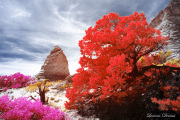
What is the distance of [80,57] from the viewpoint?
514cm

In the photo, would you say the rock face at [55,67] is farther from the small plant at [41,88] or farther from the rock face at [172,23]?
the rock face at [172,23]

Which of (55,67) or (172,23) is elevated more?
(172,23)

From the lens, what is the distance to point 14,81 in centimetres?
1306

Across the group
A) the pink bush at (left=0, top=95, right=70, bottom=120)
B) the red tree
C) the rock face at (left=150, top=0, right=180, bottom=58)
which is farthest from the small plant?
the rock face at (left=150, top=0, right=180, bottom=58)

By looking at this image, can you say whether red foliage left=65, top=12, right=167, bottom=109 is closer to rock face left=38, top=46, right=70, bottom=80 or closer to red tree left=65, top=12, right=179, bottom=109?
red tree left=65, top=12, right=179, bottom=109

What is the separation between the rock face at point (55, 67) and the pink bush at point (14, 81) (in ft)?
9.34

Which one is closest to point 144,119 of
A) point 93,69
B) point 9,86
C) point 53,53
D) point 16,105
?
point 93,69

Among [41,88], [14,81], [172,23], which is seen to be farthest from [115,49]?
[172,23]

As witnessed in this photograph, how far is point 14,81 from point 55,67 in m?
5.90

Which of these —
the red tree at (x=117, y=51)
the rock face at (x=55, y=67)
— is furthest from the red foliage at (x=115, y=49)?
the rock face at (x=55, y=67)

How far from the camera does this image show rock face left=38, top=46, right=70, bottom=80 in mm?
16688

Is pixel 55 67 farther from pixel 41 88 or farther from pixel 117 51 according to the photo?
pixel 117 51

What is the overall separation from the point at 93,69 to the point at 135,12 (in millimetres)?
3764

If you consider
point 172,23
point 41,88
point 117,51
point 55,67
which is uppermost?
point 172,23
